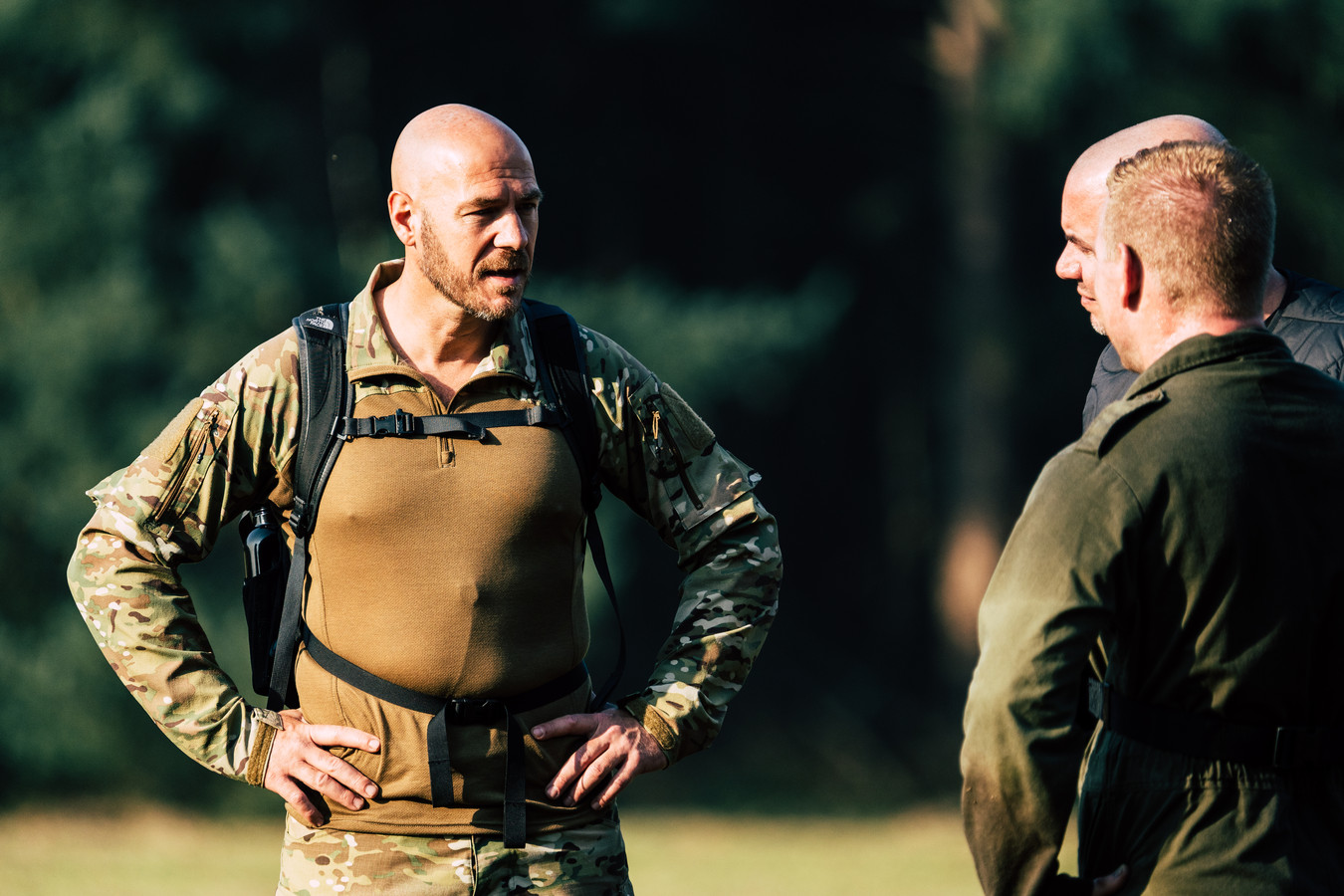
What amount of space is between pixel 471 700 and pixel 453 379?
0.62 meters

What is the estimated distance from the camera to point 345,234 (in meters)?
9.88

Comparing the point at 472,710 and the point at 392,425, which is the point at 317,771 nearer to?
the point at 472,710

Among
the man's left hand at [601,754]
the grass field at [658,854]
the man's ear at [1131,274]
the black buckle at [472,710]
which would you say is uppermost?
the man's ear at [1131,274]

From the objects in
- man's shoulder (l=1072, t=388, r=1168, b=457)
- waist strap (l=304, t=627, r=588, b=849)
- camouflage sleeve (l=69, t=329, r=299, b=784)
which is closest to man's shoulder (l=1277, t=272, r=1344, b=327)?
man's shoulder (l=1072, t=388, r=1168, b=457)

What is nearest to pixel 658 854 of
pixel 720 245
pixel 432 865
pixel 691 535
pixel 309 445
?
pixel 720 245

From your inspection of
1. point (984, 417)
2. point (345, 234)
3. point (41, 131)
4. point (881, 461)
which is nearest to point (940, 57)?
point (984, 417)

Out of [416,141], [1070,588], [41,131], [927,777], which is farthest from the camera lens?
[927,777]

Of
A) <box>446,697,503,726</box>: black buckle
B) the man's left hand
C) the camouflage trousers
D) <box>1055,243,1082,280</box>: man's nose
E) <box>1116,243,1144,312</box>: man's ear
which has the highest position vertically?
<box>1055,243,1082,280</box>: man's nose

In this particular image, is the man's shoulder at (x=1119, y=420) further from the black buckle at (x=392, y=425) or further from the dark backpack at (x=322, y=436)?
the black buckle at (x=392, y=425)

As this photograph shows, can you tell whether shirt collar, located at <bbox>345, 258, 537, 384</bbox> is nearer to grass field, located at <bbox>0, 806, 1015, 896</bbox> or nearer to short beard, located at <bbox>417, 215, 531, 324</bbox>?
short beard, located at <bbox>417, 215, 531, 324</bbox>

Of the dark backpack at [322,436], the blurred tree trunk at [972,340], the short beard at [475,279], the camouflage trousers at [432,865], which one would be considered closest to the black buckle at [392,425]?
the dark backpack at [322,436]

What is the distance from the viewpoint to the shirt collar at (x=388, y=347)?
107 inches

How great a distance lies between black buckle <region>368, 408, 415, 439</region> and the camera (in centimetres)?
267

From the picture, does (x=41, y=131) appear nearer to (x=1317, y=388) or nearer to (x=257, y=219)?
(x=257, y=219)
